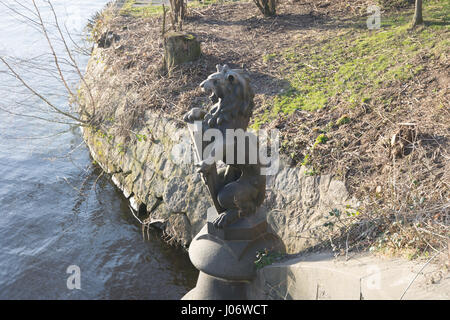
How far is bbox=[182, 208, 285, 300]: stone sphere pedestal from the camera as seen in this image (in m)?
4.11

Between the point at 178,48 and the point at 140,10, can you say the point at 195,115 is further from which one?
the point at 140,10

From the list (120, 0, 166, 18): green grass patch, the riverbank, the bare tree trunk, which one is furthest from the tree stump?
(120, 0, 166, 18): green grass patch

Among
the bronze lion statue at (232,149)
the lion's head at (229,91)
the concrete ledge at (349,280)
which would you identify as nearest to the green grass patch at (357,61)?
the bronze lion statue at (232,149)

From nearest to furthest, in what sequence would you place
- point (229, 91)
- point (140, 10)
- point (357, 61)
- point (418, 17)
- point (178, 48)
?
point (229, 91) → point (357, 61) → point (418, 17) → point (178, 48) → point (140, 10)

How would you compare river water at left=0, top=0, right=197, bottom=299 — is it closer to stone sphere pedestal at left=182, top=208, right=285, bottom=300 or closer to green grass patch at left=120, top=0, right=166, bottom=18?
stone sphere pedestal at left=182, top=208, right=285, bottom=300

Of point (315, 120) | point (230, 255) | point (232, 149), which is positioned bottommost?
point (230, 255)

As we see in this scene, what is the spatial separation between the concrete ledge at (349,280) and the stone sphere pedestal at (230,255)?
0.49 feet

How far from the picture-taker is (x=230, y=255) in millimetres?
4133

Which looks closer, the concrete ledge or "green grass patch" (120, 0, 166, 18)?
the concrete ledge

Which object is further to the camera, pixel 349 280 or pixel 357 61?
pixel 357 61

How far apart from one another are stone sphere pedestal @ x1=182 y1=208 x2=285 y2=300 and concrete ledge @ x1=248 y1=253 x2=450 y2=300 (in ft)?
0.49

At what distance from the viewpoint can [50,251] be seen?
6402 mm

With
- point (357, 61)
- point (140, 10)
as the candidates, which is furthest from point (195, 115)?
point (140, 10)

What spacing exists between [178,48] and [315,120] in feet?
10.4
